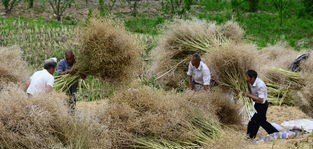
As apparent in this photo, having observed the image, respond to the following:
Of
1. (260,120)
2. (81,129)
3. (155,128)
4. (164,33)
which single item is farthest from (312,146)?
(164,33)

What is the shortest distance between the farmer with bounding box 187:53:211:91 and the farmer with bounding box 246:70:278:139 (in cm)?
68

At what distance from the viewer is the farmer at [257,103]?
7.99 m

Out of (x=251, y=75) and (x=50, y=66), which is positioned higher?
(x=50, y=66)

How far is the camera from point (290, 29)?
2050 cm

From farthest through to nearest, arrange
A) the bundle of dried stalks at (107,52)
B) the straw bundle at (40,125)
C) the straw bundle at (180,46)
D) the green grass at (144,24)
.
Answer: the green grass at (144,24)
the straw bundle at (180,46)
the bundle of dried stalks at (107,52)
the straw bundle at (40,125)

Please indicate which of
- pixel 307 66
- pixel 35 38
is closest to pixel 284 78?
pixel 307 66

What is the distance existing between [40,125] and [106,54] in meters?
1.85

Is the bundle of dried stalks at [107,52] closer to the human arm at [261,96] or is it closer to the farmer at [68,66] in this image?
the farmer at [68,66]

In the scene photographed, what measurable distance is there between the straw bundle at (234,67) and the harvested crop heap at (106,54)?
1.39 m

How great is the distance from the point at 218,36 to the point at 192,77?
1.20 m

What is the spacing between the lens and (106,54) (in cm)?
769

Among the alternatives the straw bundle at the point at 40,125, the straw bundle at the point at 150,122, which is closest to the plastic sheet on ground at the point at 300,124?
the straw bundle at the point at 150,122

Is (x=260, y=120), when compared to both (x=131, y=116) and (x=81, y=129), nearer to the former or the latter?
(x=131, y=116)

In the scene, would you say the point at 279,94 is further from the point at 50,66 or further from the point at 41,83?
the point at 41,83
